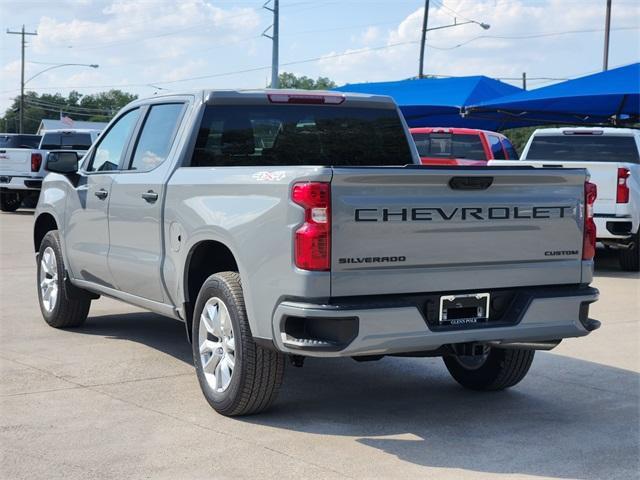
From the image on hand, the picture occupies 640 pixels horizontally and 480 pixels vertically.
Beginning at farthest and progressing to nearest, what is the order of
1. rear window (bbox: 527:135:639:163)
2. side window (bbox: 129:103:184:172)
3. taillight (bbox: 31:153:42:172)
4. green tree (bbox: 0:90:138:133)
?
green tree (bbox: 0:90:138:133)
taillight (bbox: 31:153:42:172)
rear window (bbox: 527:135:639:163)
side window (bbox: 129:103:184:172)

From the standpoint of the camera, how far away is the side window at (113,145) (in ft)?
24.1

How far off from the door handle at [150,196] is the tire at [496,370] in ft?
7.52

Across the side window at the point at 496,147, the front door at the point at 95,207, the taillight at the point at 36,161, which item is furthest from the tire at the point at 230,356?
the taillight at the point at 36,161

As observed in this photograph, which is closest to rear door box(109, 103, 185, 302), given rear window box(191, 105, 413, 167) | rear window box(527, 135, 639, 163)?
rear window box(191, 105, 413, 167)

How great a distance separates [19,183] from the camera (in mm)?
23719

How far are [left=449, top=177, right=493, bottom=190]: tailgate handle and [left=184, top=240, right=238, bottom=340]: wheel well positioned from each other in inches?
58.6

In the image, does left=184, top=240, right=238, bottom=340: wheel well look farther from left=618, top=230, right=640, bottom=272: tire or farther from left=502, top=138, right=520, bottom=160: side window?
left=502, top=138, right=520, bottom=160: side window

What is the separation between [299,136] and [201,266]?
124cm

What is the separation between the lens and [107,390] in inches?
246

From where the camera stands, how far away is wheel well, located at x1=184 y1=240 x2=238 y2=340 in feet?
19.7

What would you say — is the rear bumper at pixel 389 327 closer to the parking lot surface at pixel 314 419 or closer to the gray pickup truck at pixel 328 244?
the gray pickup truck at pixel 328 244

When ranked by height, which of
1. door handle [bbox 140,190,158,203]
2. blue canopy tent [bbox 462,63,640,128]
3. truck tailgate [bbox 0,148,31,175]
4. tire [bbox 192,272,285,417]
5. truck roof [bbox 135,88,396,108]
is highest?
blue canopy tent [bbox 462,63,640,128]

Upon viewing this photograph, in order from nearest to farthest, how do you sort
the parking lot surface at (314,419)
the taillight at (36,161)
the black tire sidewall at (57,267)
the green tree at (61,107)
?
A: the parking lot surface at (314,419) < the black tire sidewall at (57,267) < the taillight at (36,161) < the green tree at (61,107)

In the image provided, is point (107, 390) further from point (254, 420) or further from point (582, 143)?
point (582, 143)
